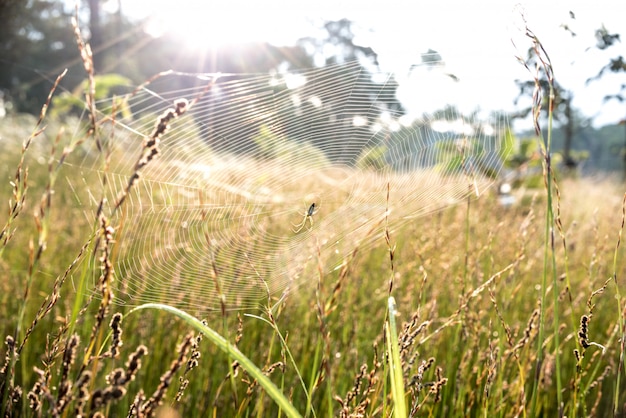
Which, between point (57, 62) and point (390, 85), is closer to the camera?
point (390, 85)

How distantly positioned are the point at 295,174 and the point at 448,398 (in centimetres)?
229

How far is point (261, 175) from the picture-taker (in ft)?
11.1

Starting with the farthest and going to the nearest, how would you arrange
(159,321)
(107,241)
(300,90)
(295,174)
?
(295,174) → (159,321) → (300,90) → (107,241)

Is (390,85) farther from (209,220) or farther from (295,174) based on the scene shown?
(295,174)

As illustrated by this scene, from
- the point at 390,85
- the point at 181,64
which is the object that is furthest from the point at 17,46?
the point at 390,85

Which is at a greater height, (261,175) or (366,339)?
(261,175)

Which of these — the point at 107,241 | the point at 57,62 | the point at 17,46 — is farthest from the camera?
the point at 57,62

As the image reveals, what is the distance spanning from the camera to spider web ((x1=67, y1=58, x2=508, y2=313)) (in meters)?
1.66

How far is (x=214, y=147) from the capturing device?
2266 millimetres

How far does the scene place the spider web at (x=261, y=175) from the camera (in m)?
1.66

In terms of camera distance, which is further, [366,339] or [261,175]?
[261,175]

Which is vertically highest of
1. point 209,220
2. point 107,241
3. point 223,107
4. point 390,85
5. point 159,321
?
point 390,85

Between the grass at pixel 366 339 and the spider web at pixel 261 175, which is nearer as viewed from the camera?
the grass at pixel 366 339

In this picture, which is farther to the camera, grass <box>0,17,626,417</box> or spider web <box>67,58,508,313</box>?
spider web <box>67,58,508,313</box>
